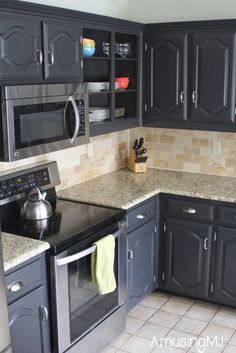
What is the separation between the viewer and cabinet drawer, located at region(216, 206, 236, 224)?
3223mm

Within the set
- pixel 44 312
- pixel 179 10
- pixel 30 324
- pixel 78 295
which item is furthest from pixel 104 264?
pixel 179 10

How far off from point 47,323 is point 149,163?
2.04 m

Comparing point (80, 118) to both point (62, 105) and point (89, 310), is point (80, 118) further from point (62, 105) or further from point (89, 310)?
point (89, 310)

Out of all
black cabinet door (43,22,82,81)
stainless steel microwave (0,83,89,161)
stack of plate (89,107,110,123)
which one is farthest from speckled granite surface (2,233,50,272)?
stack of plate (89,107,110,123)

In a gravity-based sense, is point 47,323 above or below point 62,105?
below

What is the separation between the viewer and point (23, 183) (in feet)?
9.32

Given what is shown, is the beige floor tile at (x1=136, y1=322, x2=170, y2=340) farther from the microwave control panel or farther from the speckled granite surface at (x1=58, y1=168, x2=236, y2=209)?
the microwave control panel

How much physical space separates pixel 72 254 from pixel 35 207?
378 millimetres

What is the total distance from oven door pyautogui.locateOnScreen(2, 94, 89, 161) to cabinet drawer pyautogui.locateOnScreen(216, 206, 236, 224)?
3.57 feet

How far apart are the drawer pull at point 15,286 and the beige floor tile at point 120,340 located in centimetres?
108

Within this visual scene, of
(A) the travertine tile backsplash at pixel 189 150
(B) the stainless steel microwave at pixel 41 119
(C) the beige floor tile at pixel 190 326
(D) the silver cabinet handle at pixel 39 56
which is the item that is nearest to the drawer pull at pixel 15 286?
(B) the stainless steel microwave at pixel 41 119

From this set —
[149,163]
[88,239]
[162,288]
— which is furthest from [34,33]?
[162,288]

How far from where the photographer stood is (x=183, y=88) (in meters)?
3.52

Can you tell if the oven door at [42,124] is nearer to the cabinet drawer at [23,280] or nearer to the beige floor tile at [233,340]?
the cabinet drawer at [23,280]
